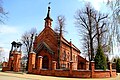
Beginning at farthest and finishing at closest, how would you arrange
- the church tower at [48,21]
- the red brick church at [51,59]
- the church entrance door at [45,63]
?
the church tower at [48,21]
the church entrance door at [45,63]
the red brick church at [51,59]

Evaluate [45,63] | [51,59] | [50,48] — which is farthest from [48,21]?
[45,63]

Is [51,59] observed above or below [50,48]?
below

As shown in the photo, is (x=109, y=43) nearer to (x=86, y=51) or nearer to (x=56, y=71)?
(x=56, y=71)

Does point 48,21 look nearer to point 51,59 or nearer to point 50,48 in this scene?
point 50,48

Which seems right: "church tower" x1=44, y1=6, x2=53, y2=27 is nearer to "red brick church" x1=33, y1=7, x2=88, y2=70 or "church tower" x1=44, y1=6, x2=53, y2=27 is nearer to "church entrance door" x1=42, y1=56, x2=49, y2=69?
"red brick church" x1=33, y1=7, x2=88, y2=70

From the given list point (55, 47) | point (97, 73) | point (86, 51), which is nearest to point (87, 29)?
point (86, 51)

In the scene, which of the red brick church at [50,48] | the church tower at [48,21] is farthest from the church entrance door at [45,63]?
the church tower at [48,21]

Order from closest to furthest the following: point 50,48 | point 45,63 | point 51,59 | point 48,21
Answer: point 51,59
point 45,63
point 50,48
point 48,21

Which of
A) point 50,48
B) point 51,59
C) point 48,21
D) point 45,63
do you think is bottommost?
point 45,63

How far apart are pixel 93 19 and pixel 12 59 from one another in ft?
64.3

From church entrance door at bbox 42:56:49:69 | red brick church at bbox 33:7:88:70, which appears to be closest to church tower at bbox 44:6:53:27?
red brick church at bbox 33:7:88:70

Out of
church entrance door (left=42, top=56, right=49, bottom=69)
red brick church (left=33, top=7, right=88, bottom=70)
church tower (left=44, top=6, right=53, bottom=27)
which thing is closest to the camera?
church entrance door (left=42, top=56, right=49, bottom=69)

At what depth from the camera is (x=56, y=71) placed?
25.8 m

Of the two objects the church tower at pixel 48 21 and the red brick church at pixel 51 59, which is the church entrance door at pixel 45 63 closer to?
the red brick church at pixel 51 59
